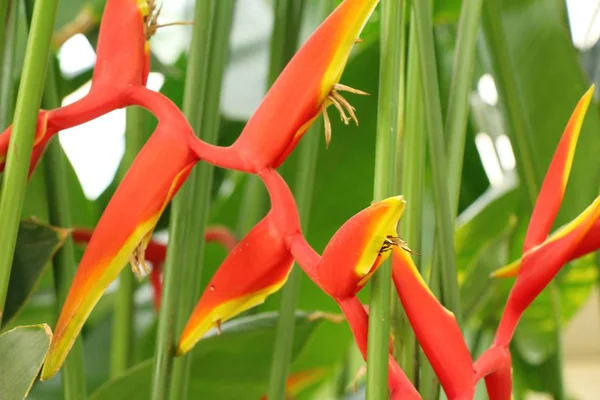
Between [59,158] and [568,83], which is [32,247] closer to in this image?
[59,158]

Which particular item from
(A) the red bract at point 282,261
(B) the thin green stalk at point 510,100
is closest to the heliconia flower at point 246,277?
(A) the red bract at point 282,261

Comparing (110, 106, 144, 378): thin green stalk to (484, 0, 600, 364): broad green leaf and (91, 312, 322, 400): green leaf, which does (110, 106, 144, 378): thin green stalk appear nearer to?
(91, 312, 322, 400): green leaf

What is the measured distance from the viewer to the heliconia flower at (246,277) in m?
0.19

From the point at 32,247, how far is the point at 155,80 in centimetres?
37

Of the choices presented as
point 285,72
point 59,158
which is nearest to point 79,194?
point 59,158

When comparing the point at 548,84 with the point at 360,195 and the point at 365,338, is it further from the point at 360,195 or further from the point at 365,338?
the point at 365,338

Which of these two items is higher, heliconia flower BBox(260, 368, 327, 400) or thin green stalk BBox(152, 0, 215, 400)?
thin green stalk BBox(152, 0, 215, 400)

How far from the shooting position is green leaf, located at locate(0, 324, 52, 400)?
174 mm

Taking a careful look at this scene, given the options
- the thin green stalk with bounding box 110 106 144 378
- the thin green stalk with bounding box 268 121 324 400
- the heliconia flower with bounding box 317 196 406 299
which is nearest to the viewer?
the heliconia flower with bounding box 317 196 406 299

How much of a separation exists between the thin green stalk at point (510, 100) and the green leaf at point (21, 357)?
0.92 feet

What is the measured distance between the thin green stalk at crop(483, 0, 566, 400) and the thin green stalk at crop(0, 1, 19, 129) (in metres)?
0.24

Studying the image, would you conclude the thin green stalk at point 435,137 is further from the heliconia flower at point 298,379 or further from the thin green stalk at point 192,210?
the heliconia flower at point 298,379

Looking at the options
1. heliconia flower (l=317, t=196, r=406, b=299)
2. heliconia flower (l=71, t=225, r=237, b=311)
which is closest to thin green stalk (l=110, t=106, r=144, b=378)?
heliconia flower (l=71, t=225, r=237, b=311)

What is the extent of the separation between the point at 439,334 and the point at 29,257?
151mm
